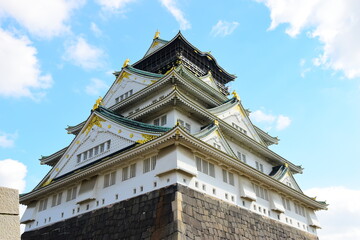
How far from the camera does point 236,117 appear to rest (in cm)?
2855

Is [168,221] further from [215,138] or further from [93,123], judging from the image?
[93,123]

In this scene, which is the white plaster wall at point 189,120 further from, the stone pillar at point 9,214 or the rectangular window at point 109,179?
the stone pillar at point 9,214

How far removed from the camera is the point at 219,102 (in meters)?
29.8

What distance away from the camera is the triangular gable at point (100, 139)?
21.4 m

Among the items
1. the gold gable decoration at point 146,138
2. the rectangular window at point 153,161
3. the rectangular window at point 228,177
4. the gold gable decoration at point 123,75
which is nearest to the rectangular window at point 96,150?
the gold gable decoration at point 146,138

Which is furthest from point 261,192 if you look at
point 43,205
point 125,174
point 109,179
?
point 43,205

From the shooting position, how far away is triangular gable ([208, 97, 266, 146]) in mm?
27062

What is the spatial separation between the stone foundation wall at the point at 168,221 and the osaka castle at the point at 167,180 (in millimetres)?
55

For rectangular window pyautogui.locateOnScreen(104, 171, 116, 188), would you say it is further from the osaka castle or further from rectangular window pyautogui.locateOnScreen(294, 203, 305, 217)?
rectangular window pyautogui.locateOnScreen(294, 203, 305, 217)

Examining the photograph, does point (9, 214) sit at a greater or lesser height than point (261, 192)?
lesser

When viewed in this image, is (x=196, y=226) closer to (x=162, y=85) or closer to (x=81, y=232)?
(x=81, y=232)

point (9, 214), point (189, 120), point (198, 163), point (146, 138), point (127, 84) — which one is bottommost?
point (9, 214)

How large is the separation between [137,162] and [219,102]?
39.0ft

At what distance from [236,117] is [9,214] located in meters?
24.5
